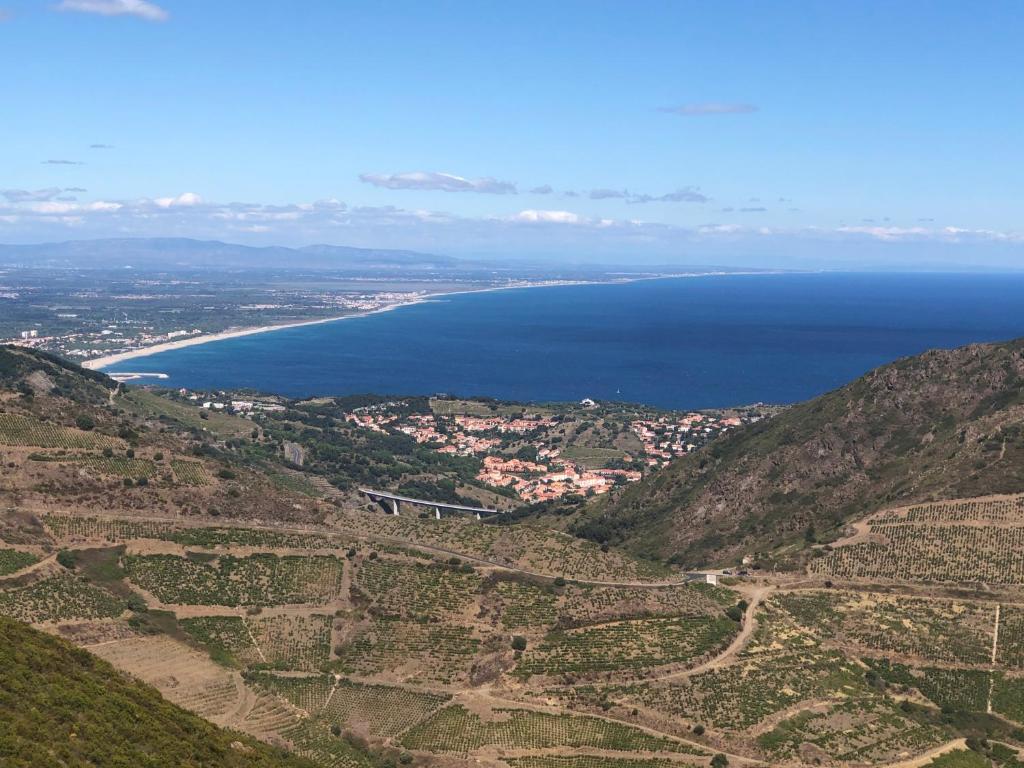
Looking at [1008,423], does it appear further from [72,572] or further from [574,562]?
[72,572]

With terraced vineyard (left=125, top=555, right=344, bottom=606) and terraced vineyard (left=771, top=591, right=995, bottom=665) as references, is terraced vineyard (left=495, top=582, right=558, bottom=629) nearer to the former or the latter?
terraced vineyard (left=125, top=555, right=344, bottom=606)

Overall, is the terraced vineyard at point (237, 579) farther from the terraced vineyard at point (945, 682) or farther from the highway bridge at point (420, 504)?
the highway bridge at point (420, 504)

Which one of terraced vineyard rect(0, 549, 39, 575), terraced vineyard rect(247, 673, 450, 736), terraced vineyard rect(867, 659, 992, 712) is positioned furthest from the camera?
terraced vineyard rect(0, 549, 39, 575)

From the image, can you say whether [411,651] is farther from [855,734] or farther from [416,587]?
[855,734]

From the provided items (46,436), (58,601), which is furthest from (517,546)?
(46,436)

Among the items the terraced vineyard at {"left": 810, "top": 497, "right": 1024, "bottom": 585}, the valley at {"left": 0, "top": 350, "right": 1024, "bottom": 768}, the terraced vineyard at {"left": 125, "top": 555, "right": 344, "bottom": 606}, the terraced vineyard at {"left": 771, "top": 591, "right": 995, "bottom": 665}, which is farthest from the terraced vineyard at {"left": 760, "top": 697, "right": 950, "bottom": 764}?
the terraced vineyard at {"left": 125, "top": 555, "right": 344, "bottom": 606}
